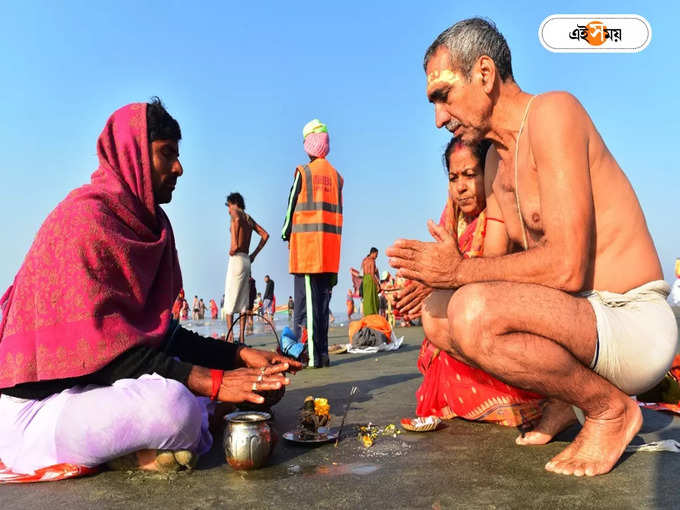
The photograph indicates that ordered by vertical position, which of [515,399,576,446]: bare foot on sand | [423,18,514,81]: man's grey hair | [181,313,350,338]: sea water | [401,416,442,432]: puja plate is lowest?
[181,313,350,338]: sea water

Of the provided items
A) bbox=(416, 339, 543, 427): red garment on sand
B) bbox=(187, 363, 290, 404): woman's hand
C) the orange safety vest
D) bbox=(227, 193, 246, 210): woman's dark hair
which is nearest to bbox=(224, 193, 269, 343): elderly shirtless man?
bbox=(227, 193, 246, 210): woman's dark hair

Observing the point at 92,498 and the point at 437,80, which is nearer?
the point at 92,498

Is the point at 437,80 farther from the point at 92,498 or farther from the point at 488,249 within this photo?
the point at 92,498

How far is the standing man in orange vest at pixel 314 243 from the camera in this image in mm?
6820

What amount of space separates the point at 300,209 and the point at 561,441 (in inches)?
183

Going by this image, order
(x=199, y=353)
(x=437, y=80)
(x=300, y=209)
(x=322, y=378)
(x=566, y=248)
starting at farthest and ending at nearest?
(x=300, y=209), (x=322, y=378), (x=199, y=353), (x=437, y=80), (x=566, y=248)

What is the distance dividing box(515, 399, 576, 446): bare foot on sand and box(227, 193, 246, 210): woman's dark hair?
7696 millimetres

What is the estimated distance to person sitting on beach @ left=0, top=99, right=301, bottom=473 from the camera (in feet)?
8.06

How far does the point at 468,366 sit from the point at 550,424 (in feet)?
2.01

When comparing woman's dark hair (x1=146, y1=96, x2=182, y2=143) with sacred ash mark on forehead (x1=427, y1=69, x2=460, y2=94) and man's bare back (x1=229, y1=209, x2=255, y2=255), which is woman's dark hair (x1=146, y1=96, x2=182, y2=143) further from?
man's bare back (x1=229, y1=209, x2=255, y2=255)

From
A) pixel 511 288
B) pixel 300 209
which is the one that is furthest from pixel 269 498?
pixel 300 209

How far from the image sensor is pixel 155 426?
2.44 meters

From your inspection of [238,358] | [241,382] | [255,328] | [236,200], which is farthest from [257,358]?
[255,328]

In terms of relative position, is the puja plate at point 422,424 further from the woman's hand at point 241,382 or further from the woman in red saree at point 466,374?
the woman's hand at point 241,382
